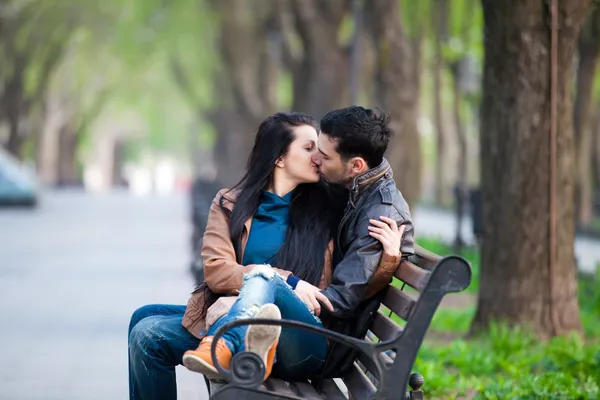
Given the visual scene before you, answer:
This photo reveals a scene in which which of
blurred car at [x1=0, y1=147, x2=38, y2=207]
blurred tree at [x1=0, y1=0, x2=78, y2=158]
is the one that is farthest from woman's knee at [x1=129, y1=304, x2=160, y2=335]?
blurred tree at [x1=0, y1=0, x2=78, y2=158]

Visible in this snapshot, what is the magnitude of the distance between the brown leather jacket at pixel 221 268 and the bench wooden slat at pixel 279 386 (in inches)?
15.1

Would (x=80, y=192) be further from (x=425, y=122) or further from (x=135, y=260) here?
(x=135, y=260)

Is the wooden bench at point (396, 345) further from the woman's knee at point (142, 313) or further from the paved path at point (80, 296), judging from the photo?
the paved path at point (80, 296)

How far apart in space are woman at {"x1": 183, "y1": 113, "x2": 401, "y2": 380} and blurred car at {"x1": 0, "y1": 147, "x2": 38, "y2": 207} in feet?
111

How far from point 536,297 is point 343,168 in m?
4.66

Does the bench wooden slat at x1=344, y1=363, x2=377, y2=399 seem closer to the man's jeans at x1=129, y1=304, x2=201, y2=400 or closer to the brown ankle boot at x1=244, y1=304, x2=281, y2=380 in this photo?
the brown ankle boot at x1=244, y1=304, x2=281, y2=380

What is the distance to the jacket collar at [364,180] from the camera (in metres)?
5.27

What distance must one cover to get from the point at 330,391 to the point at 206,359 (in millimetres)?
700

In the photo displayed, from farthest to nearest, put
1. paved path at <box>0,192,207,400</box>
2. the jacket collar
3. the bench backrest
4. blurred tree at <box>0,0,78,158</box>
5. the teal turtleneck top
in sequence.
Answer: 1. blurred tree at <box>0,0,78,158</box>
2. paved path at <box>0,192,207,400</box>
3. the teal turtleneck top
4. the jacket collar
5. the bench backrest

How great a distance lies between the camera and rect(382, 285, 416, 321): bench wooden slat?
483cm

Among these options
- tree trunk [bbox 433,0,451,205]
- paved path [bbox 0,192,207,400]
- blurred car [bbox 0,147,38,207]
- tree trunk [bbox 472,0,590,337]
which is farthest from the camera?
blurred car [bbox 0,147,38,207]

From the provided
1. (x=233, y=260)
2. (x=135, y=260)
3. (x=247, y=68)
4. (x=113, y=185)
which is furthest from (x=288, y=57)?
(x=113, y=185)

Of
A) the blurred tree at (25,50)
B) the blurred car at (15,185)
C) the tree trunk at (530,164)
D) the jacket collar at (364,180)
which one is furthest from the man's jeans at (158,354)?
the blurred tree at (25,50)

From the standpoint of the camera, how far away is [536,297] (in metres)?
9.64
